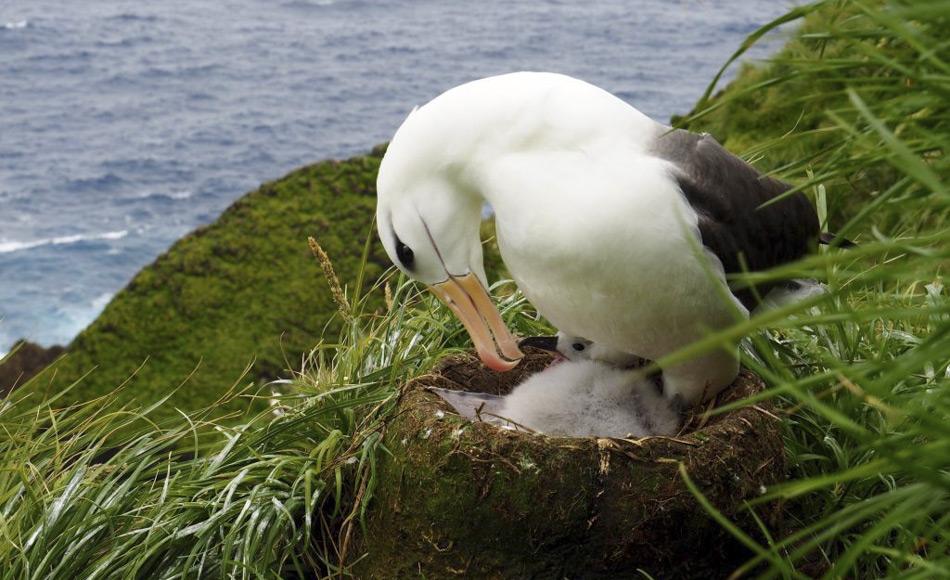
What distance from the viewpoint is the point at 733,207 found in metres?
3.23

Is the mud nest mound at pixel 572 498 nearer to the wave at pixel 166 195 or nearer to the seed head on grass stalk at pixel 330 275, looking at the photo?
the seed head on grass stalk at pixel 330 275

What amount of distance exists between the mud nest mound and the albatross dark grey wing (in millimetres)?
494

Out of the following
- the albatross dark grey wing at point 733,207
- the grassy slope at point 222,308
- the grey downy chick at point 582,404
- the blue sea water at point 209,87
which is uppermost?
the albatross dark grey wing at point 733,207

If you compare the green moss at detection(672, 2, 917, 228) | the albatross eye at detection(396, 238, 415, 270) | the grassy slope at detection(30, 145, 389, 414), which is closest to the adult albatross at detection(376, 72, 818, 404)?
the albatross eye at detection(396, 238, 415, 270)

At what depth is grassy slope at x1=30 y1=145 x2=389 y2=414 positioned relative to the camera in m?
6.61

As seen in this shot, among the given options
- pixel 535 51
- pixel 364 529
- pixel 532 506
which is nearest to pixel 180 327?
pixel 364 529

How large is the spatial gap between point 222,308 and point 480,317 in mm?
3563

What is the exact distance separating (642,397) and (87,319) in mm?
20913

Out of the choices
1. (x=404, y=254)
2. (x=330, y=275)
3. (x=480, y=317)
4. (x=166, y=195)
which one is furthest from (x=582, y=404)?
(x=166, y=195)

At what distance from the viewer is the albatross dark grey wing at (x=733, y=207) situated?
10.3ft

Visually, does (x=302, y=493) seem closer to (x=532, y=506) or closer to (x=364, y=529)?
(x=364, y=529)

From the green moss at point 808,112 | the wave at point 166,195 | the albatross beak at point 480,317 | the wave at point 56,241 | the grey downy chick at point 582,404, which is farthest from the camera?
the wave at point 166,195

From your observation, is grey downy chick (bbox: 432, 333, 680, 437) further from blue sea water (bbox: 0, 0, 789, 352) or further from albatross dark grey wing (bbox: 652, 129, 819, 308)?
blue sea water (bbox: 0, 0, 789, 352)

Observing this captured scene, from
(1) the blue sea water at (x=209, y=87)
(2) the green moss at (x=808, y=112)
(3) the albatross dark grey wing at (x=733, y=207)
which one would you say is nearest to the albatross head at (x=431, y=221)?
(3) the albatross dark grey wing at (x=733, y=207)
